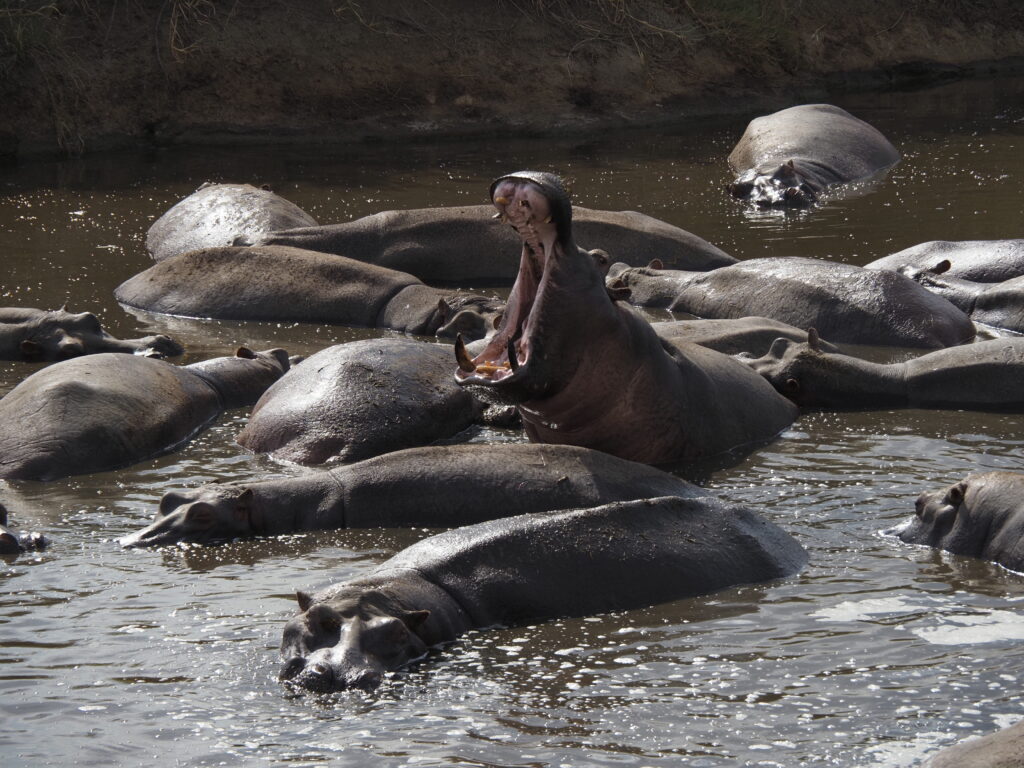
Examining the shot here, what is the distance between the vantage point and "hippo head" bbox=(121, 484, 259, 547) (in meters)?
6.73

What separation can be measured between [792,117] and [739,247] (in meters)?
5.07

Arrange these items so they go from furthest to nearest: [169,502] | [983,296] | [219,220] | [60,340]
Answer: [219,220] < [983,296] < [60,340] < [169,502]

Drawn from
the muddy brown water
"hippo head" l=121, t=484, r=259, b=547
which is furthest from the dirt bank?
"hippo head" l=121, t=484, r=259, b=547

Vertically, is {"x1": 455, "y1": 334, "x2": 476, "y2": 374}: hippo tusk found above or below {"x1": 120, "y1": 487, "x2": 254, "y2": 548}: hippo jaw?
above

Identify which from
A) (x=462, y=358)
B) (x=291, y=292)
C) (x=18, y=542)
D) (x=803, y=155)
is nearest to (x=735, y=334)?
(x=462, y=358)

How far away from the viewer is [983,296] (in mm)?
10938

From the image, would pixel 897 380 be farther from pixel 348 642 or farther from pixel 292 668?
pixel 292 668

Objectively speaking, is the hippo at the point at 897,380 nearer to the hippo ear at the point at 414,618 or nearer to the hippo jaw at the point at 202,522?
the hippo jaw at the point at 202,522

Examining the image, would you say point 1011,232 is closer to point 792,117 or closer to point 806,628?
point 792,117

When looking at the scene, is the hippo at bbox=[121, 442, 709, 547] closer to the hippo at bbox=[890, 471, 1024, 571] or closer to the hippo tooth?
the hippo tooth

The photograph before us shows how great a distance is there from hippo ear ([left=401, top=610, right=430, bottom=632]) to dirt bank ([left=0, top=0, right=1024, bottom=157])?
13869 millimetres

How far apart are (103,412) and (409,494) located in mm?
1904

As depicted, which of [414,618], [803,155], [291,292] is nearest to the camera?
[414,618]

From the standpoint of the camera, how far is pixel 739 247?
1335 cm
